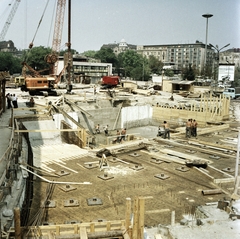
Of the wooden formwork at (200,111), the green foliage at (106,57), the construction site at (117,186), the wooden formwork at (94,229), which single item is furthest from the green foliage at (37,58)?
the wooden formwork at (94,229)

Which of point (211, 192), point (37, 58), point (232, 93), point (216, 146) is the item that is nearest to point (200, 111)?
point (216, 146)

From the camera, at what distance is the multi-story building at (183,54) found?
5148 inches

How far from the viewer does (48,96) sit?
3959 cm

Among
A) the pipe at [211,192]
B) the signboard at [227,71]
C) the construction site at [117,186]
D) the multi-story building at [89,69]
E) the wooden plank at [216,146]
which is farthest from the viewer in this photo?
the multi-story building at [89,69]

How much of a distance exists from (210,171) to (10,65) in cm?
7970

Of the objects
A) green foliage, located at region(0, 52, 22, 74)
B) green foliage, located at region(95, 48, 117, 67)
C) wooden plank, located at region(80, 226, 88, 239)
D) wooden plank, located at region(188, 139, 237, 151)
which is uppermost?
green foliage, located at region(95, 48, 117, 67)

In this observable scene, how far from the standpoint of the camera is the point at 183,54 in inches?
5330

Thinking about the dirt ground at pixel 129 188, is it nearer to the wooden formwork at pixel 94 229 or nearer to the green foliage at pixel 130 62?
the wooden formwork at pixel 94 229

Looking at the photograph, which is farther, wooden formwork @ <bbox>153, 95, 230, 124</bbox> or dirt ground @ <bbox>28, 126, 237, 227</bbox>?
wooden formwork @ <bbox>153, 95, 230, 124</bbox>

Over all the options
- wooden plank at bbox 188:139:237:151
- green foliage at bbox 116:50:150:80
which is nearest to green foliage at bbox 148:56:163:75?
green foliage at bbox 116:50:150:80

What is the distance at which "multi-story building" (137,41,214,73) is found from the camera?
130750 millimetres

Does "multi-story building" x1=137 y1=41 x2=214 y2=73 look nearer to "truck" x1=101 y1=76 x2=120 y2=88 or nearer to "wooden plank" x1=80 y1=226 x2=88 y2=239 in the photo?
"truck" x1=101 y1=76 x2=120 y2=88

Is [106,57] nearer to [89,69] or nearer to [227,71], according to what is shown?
[89,69]

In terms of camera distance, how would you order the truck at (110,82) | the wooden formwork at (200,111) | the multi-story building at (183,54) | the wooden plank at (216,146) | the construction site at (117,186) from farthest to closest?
the multi-story building at (183,54), the truck at (110,82), the wooden formwork at (200,111), the wooden plank at (216,146), the construction site at (117,186)
